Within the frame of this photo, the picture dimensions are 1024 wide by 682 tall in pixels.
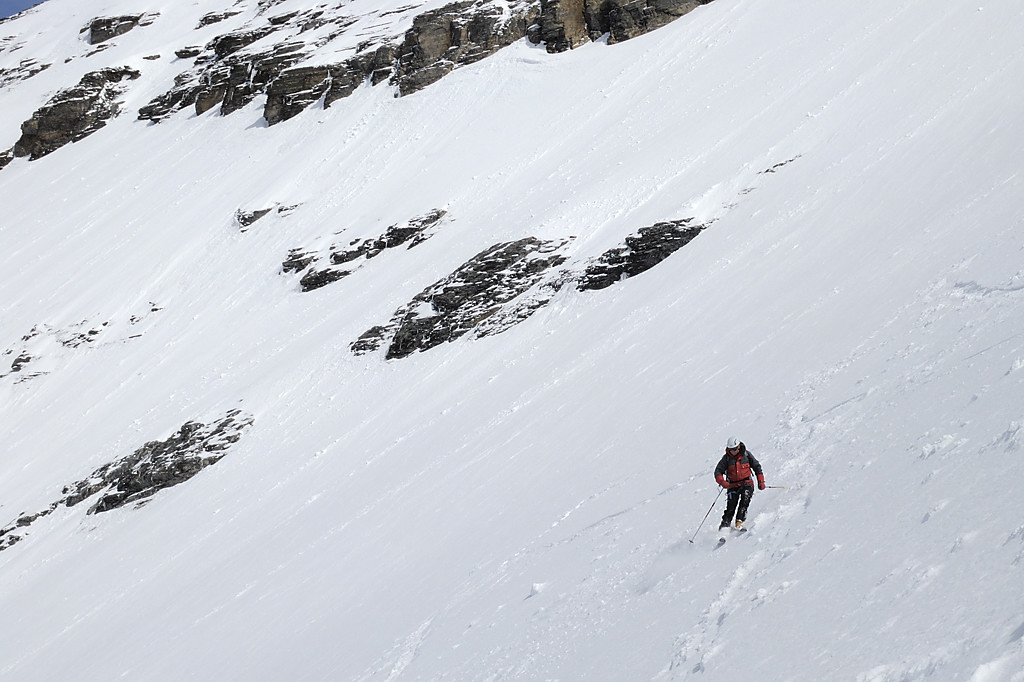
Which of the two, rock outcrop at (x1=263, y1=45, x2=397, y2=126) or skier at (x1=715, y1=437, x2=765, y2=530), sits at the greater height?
rock outcrop at (x1=263, y1=45, x2=397, y2=126)

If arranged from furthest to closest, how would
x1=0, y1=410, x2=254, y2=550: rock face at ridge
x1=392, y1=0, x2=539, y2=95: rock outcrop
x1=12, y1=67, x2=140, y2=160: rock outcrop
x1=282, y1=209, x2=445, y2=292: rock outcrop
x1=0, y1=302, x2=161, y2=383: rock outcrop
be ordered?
x1=12, y1=67, x2=140, y2=160: rock outcrop
x1=392, y1=0, x2=539, y2=95: rock outcrop
x1=0, y1=302, x2=161, y2=383: rock outcrop
x1=282, y1=209, x2=445, y2=292: rock outcrop
x1=0, y1=410, x2=254, y2=550: rock face at ridge

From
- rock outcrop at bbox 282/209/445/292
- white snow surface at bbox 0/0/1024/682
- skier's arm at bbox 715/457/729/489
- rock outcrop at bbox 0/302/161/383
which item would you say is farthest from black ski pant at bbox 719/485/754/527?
rock outcrop at bbox 0/302/161/383

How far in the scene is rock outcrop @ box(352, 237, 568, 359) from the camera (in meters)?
28.0

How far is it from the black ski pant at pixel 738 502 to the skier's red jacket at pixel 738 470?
7 cm

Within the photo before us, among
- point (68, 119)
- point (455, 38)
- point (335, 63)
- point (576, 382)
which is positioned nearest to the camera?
point (576, 382)

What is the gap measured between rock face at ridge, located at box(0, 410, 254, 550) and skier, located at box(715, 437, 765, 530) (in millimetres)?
20756

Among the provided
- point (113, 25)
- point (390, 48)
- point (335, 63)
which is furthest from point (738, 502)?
point (113, 25)

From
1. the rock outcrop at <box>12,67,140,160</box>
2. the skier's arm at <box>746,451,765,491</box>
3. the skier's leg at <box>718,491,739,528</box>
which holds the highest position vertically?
the rock outcrop at <box>12,67,140,160</box>

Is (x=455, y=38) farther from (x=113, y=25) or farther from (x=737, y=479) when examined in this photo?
(x=737, y=479)

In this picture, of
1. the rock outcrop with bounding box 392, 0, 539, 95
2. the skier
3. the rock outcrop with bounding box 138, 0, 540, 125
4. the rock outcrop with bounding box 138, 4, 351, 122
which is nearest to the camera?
the skier

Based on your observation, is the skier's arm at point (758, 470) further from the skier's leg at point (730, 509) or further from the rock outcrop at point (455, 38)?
the rock outcrop at point (455, 38)

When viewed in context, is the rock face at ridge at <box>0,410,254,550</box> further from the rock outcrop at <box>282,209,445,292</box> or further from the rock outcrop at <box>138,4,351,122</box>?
the rock outcrop at <box>138,4,351,122</box>

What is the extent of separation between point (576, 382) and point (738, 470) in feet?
34.6

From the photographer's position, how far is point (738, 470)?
10.2 m
